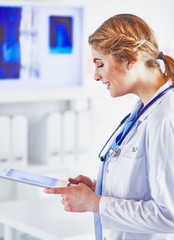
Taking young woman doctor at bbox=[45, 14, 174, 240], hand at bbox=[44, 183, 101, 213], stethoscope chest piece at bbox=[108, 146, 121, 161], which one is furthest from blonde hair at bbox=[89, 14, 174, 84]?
hand at bbox=[44, 183, 101, 213]

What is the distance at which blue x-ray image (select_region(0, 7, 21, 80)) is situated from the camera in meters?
2.73

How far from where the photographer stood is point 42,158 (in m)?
3.00

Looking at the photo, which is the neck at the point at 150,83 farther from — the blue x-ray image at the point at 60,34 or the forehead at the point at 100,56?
the blue x-ray image at the point at 60,34

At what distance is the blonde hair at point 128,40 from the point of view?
1.41m

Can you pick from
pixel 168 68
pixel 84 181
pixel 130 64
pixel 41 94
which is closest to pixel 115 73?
pixel 130 64

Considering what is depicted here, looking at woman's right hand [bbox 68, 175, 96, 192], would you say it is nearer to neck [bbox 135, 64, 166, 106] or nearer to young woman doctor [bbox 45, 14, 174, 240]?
young woman doctor [bbox 45, 14, 174, 240]

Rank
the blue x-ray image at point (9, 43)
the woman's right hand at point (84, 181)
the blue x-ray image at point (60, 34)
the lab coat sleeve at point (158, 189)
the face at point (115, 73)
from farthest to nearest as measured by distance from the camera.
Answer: the blue x-ray image at point (60, 34)
the blue x-ray image at point (9, 43)
the woman's right hand at point (84, 181)
the face at point (115, 73)
the lab coat sleeve at point (158, 189)

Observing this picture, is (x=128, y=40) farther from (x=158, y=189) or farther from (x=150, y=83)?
(x=158, y=189)

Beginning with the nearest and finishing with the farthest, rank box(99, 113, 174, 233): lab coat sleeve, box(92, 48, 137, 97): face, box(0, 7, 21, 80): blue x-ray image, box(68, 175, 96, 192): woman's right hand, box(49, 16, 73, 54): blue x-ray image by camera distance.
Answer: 1. box(99, 113, 174, 233): lab coat sleeve
2. box(92, 48, 137, 97): face
3. box(68, 175, 96, 192): woman's right hand
4. box(0, 7, 21, 80): blue x-ray image
5. box(49, 16, 73, 54): blue x-ray image

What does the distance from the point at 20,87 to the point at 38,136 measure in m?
0.36

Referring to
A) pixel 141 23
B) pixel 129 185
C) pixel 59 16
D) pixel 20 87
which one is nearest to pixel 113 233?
pixel 129 185

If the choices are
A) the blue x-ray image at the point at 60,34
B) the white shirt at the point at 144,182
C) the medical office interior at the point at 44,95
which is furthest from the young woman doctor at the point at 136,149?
the blue x-ray image at the point at 60,34

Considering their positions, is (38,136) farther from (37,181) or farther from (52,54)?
(37,181)

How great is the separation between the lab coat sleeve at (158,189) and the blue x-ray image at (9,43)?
1.58 meters
